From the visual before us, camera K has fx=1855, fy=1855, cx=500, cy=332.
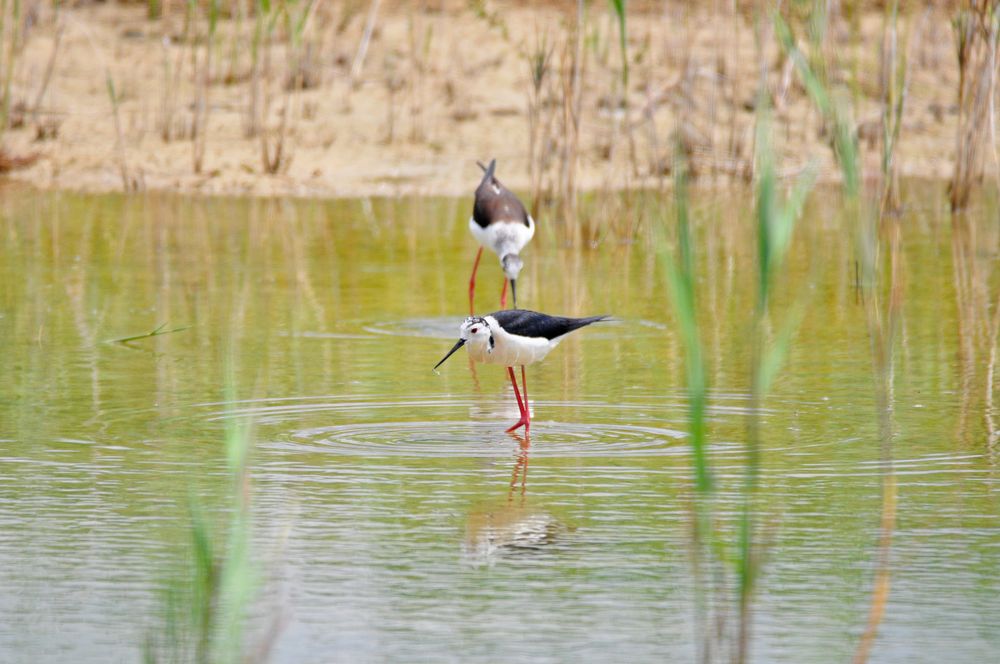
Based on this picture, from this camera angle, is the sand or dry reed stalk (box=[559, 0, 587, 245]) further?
the sand

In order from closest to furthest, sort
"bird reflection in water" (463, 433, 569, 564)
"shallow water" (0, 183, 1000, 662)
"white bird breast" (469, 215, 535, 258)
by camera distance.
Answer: "shallow water" (0, 183, 1000, 662) < "bird reflection in water" (463, 433, 569, 564) < "white bird breast" (469, 215, 535, 258)

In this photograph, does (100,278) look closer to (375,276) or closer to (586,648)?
(375,276)

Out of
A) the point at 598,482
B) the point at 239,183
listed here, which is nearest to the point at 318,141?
the point at 239,183

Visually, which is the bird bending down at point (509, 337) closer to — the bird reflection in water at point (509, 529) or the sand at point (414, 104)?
the bird reflection in water at point (509, 529)

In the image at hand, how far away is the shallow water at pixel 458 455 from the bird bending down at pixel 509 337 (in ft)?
0.67

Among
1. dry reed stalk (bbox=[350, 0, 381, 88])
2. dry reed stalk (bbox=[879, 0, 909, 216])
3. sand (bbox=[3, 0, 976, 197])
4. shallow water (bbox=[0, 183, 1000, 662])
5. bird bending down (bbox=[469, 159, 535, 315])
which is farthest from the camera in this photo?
dry reed stalk (bbox=[350, 0, 381, 88])

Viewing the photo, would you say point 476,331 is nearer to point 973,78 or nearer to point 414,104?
point 973,78

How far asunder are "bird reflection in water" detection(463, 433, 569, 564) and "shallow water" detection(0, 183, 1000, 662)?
0.01m

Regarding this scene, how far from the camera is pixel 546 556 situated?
4.44m

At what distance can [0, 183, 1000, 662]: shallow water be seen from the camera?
3916 mm

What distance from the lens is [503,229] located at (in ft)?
31.1

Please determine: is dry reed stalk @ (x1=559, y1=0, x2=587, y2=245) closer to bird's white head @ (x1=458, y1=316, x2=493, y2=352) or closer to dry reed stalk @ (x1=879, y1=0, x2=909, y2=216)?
dry reed stalk @ (x1=879, y1=0, x2=909, y2=216)

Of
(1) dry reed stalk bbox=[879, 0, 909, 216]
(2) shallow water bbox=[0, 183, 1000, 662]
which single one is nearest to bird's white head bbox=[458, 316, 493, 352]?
(2) shallow water bbox=[0, 183, 1000, 662]

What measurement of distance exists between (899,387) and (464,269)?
4.12 meters
